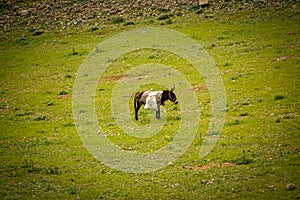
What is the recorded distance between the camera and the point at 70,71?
149ft

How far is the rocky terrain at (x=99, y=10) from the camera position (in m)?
57.5

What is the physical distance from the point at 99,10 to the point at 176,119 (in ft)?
119

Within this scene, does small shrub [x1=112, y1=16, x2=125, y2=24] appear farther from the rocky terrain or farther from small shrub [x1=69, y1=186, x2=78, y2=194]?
small shrub [x1=69, y1=186, x2=78, y2=194]

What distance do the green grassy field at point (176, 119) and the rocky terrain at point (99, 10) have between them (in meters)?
2.24

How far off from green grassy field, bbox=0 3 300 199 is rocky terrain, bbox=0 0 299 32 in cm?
224

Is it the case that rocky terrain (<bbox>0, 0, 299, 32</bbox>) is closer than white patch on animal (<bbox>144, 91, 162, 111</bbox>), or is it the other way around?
white patch on animal (<bbox>144, 91, 162, 111</bbox>)

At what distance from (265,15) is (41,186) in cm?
3804

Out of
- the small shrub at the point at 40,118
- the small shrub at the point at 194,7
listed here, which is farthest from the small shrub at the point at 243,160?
the small shrub at the point at 194,7

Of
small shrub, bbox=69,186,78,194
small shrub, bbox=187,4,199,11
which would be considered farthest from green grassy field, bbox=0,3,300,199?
small shrub, bbox=187,4,199,11

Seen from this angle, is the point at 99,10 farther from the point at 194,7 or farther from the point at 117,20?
the point at 194,7

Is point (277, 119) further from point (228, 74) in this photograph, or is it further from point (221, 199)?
point (228, 74)

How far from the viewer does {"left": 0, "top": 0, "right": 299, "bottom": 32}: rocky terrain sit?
57.5 meters

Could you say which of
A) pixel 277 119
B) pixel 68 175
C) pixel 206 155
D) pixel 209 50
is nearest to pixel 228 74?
pixel 209 50

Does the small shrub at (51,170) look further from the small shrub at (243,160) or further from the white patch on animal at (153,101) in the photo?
the small shrub at (243,160)
